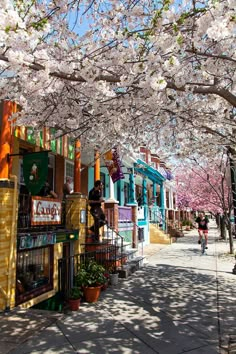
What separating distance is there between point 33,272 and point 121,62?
214 inches

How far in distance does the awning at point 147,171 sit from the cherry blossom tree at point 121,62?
28.8 feet

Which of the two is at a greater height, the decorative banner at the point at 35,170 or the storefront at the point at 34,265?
the decorative banner at the point at 35,170

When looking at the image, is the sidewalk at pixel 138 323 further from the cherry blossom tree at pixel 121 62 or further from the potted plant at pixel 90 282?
the cherry blossom tree at pixel 121 62

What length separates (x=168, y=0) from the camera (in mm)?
4066

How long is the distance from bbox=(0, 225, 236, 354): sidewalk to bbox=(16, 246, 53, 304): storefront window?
3.42ft

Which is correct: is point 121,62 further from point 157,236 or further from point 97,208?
point 157,236

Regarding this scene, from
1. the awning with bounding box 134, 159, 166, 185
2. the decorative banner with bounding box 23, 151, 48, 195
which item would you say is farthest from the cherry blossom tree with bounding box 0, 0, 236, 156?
the awning with bounding box 134, 159, 166, 185

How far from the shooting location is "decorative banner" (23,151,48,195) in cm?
709

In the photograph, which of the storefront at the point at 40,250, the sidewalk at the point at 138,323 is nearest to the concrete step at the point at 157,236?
the sidewalk at the point at 138,323

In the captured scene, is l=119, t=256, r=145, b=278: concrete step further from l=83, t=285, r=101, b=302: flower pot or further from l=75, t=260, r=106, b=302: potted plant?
l=83, t=285, r=101, b=302: flower pot

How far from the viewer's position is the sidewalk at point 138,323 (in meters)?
4.82

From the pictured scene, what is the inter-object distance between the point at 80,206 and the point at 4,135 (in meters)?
3.45

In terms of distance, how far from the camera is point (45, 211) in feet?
26.0

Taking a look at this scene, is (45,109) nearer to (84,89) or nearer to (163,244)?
(84,89)
